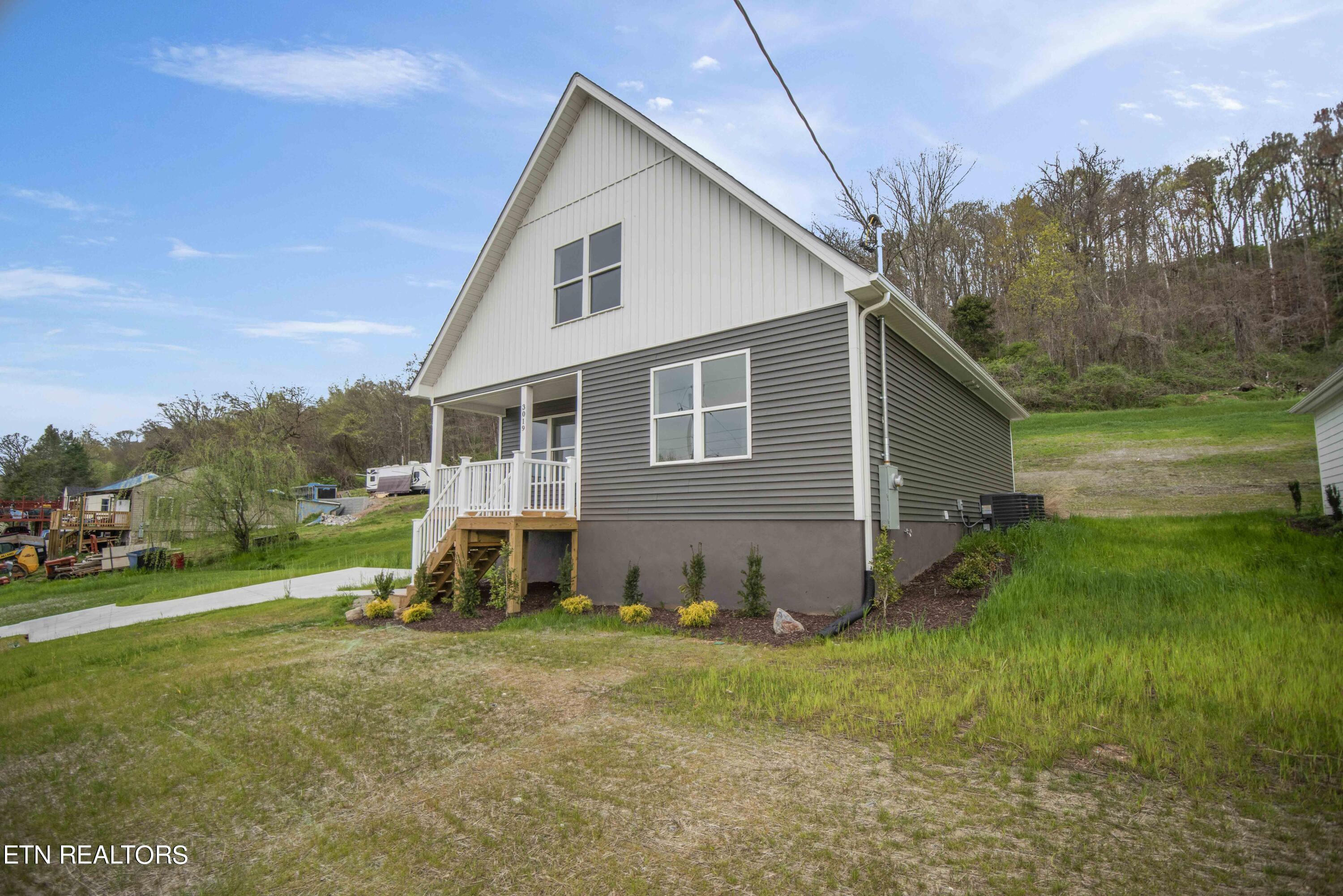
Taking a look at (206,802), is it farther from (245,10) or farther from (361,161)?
(361,161)

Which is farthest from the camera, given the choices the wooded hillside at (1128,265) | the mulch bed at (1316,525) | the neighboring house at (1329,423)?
the wooded hillside at (1128,265)

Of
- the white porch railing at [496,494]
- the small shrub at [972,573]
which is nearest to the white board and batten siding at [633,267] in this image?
the white porch railing at [496,494]

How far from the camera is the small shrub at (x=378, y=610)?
9844 mm

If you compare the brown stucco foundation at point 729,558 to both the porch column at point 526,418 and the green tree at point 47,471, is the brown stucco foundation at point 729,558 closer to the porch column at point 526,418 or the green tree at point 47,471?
the porch column at point 526,418

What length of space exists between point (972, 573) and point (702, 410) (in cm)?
411

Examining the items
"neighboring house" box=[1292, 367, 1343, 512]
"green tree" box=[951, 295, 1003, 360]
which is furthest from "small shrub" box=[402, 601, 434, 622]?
"green tree" box=[951, 295, 1003, 360]

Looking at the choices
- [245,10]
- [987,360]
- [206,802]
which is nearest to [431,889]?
[206,802]

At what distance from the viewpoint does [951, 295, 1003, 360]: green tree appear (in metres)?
30.5

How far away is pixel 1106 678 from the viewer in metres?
4.58

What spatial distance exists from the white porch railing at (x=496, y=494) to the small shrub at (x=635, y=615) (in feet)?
7.88

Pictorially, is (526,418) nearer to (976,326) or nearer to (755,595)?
(755,595)

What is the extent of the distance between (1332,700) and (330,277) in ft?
79.0

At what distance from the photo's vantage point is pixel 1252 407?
23.1 metres

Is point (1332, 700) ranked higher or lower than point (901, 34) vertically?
lower
